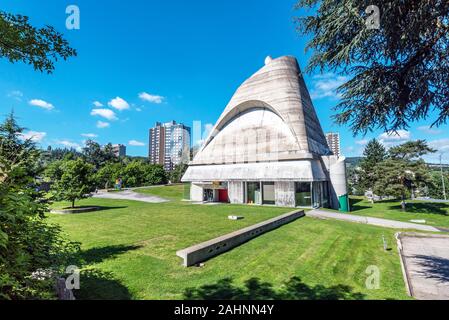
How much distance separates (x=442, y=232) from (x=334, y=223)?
22.3 ft

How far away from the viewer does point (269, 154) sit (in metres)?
26.8

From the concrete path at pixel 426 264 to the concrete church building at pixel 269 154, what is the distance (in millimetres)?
10542

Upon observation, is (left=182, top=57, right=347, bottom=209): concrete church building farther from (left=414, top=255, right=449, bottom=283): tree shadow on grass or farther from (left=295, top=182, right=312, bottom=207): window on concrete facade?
(left=414, top=255, right=449, bottom=283): tree shadow on grass

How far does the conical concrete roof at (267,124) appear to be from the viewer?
87.7ft

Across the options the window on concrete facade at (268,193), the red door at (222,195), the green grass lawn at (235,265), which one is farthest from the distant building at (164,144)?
the green grass lawn at (235,265)

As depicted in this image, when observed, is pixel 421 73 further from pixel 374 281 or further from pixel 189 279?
pixel 189 279

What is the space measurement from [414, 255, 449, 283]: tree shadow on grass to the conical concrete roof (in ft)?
49.1

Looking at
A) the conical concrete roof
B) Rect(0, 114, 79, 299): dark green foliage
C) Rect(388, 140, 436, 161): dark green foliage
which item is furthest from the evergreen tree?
Rect(0, 114, 79, 299): dark green foliage

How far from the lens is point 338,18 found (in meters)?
5.75

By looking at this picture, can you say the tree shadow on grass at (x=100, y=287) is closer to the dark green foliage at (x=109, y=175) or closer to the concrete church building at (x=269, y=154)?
the concrete church building at (x=269, y=154)

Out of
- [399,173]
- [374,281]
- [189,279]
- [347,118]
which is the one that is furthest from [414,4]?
[399,173]

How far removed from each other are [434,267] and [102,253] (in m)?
13.7

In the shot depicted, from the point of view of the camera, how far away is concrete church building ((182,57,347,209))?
79.4 ft

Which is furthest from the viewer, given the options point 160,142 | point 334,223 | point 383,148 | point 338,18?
point 160,142
